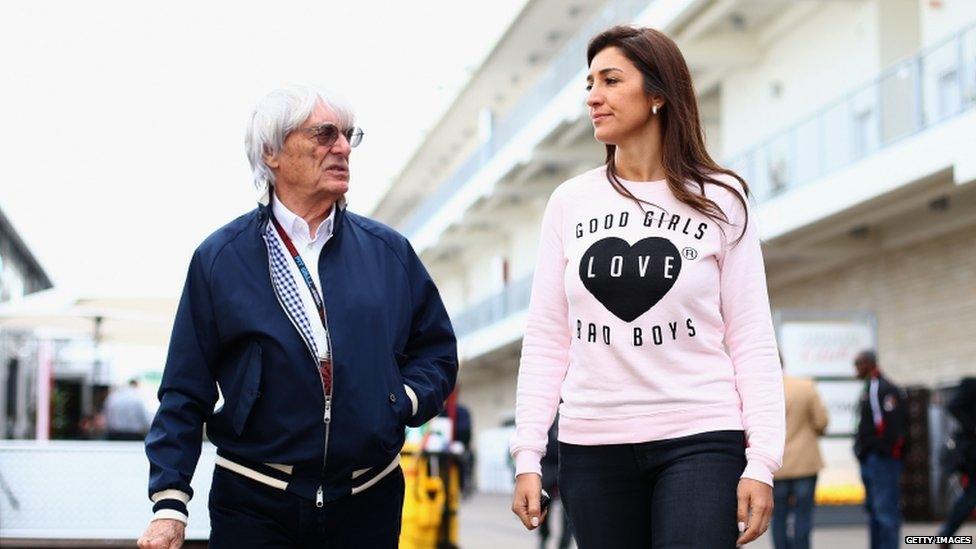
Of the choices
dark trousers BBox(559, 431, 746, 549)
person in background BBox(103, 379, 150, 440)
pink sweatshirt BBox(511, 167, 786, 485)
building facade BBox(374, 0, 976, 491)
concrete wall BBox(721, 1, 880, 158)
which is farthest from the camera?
concrete wall BBox(721, 1, 880, 158)

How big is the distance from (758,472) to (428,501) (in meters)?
8.62

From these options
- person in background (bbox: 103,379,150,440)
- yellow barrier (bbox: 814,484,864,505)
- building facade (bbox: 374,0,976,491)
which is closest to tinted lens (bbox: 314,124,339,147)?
building facade (bbox: 374,0,976,491)

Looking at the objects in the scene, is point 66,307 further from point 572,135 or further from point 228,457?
point 572,135

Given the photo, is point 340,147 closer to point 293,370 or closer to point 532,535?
point 293,370

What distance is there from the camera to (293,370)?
159 inches

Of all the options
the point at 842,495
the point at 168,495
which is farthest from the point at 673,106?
the point at 842,495

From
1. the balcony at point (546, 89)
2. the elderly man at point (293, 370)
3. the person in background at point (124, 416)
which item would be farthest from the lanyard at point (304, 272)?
the balcony at point (546, 89)

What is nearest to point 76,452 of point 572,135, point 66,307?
point 66,307

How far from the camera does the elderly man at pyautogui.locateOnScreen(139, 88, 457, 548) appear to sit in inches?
159

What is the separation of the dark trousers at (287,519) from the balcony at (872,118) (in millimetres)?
15156

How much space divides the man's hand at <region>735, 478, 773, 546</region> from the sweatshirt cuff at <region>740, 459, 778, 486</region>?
0.04 ft

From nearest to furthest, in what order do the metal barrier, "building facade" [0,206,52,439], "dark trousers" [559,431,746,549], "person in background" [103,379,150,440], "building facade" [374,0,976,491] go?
"dark trousers" [559,431,746,549], "building facade" [374,0,976,491], "person in background" [103,379,150,440], "building facade" [0,206,52,439], the metal barrier

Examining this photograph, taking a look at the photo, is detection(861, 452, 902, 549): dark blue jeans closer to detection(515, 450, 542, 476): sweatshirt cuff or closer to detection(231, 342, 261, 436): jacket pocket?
detection(515, 450, 542, 476): sweatshirt cuff

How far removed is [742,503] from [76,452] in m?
7.07
